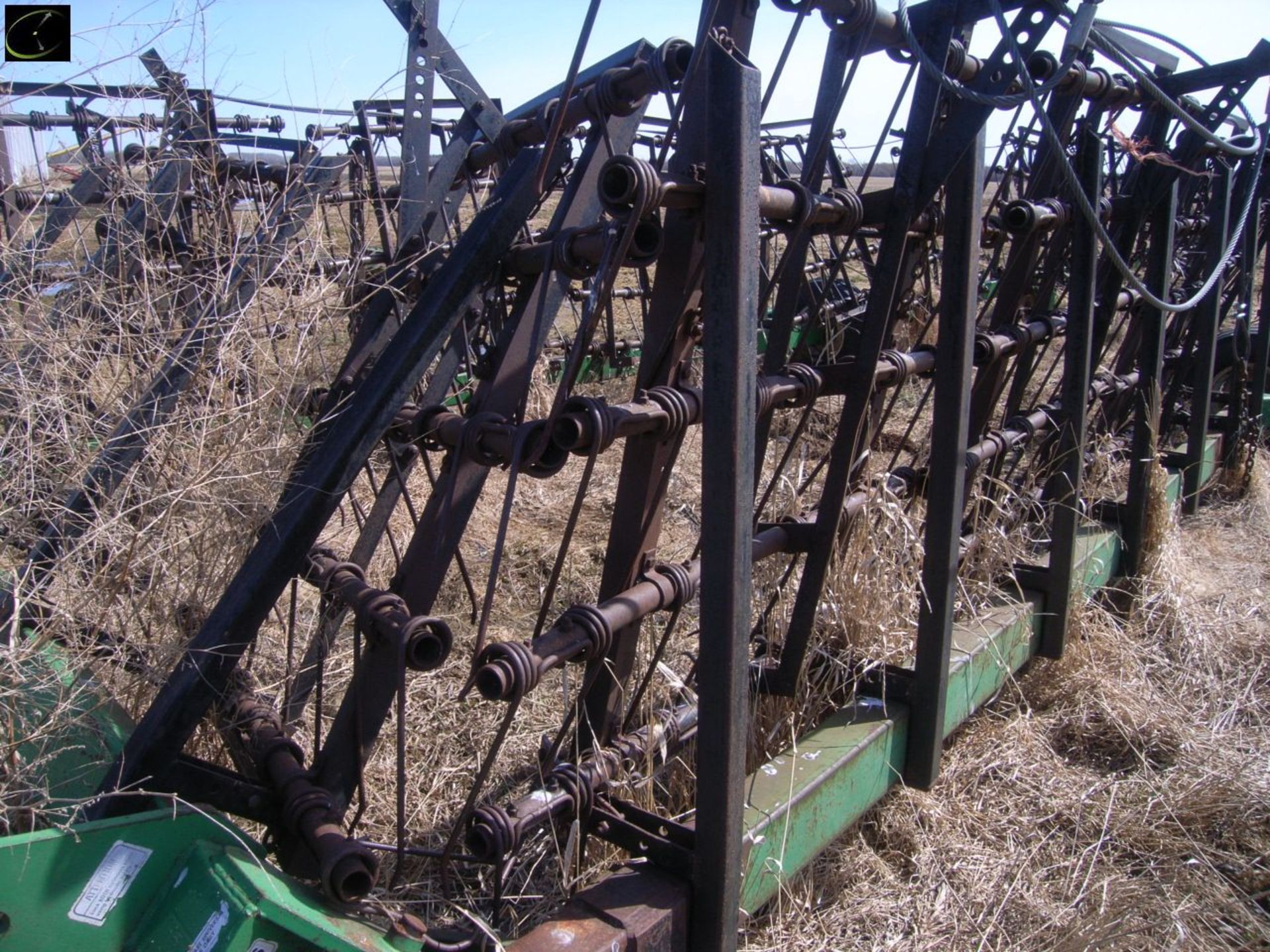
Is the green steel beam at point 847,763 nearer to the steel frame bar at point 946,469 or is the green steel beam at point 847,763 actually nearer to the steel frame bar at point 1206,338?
the steel frame bar at point 946,469

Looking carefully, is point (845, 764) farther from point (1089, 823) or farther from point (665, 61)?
point (665, 61)

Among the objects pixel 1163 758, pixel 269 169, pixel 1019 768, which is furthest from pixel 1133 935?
pixel 269 169

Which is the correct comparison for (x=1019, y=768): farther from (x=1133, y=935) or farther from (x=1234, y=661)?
(x=1234, y=661)

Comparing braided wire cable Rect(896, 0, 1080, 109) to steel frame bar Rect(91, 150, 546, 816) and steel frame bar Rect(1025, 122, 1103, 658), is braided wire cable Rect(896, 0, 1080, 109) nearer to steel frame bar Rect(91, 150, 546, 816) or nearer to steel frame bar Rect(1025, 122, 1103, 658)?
steel frame bar Rect(91, 150, 546, 816)

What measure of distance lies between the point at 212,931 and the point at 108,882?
0.21 m

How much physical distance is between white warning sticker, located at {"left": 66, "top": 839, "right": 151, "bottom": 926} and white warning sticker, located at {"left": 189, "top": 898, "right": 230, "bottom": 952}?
162 mm

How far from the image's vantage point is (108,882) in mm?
1675

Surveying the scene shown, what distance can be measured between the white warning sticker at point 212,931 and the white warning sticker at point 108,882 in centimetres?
16

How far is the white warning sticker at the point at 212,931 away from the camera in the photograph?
5.27ft

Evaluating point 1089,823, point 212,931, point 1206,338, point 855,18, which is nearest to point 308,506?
point 212,931

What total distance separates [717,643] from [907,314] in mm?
2469

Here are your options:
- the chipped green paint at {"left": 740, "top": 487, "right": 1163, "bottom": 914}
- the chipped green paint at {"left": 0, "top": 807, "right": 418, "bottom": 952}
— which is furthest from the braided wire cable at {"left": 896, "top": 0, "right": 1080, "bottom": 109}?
the chipped green paint at {"left": 0, "top": 807, "right": 418, "bottom": 952}

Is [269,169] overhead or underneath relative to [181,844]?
overhead

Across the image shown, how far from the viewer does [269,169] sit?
6.49m
